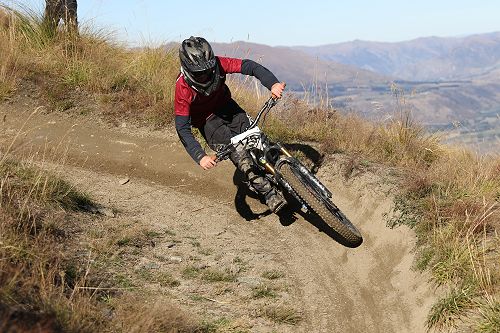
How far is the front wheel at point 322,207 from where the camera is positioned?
6129 millimetres

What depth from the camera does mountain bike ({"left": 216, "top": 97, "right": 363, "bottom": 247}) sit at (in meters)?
6.18

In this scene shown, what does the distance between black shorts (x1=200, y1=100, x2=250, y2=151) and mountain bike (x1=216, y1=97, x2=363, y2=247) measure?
738 millimetres

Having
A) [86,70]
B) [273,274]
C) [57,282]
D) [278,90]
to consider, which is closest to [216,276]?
[273,274]

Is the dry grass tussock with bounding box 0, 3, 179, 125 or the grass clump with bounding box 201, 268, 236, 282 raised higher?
the dry grass tussock with bounding box 0, 3, 179, 125

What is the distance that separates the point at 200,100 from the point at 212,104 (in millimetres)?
258

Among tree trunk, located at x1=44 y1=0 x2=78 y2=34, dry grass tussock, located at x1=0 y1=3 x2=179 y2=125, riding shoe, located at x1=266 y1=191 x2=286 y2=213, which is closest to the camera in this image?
riding shoe, located at x1=266 y1=191 x2=286 y2=213

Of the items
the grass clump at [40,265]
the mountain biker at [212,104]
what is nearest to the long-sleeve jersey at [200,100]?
the mountain biker at [212,104]

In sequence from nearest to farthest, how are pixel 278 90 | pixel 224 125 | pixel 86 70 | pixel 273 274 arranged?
pixel 273 274, pixel 278 90, pixel 224 125, pixel 86 70

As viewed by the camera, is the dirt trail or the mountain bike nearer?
the dirt trail

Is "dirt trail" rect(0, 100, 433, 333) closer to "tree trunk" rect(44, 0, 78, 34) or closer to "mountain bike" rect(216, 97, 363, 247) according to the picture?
"mountain bike" rect(216, 97, 363, 247)

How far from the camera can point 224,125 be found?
734cm

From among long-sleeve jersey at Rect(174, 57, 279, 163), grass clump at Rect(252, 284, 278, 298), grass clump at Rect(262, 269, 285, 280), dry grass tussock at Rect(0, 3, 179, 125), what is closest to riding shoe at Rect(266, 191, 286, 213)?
grass clump at Rect(262, 269, 285, 280)

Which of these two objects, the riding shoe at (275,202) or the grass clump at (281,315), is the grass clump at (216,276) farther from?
the riding shoe at (275,202)

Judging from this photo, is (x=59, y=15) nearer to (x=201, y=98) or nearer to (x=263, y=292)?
(x=201, y=98)
